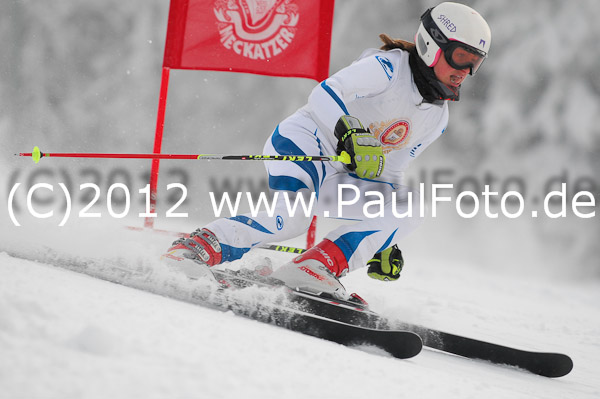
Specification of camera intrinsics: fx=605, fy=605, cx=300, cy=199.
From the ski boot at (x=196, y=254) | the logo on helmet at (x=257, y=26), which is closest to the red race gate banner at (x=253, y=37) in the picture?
the logo on helmet at (x=257, y=26)

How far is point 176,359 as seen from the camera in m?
1.10

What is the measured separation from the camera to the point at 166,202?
909 centimetres

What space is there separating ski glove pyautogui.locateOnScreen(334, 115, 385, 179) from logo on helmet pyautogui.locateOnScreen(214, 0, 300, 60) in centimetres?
192

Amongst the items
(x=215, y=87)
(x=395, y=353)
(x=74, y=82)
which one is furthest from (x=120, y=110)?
(x=395, y=353)

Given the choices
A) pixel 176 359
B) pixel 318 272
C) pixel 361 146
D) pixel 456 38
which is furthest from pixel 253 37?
Result: pixel 176 359

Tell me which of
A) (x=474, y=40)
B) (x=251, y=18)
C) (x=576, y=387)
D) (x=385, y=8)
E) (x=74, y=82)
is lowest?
(x=576, y=387)

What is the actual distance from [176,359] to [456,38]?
67.4 inches

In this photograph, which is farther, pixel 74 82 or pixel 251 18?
pixel 74 82

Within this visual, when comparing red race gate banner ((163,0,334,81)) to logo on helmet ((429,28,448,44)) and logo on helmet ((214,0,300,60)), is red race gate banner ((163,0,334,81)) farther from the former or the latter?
logo on helmet ((429,28,448,44))

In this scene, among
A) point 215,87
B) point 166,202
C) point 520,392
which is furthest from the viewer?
point 215,87

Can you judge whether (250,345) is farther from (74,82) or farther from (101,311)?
(74,82)

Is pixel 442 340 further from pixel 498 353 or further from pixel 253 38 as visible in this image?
pixel 253 38

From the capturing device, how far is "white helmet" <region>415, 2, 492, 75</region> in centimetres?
231

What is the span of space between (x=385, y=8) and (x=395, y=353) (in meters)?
8.66
